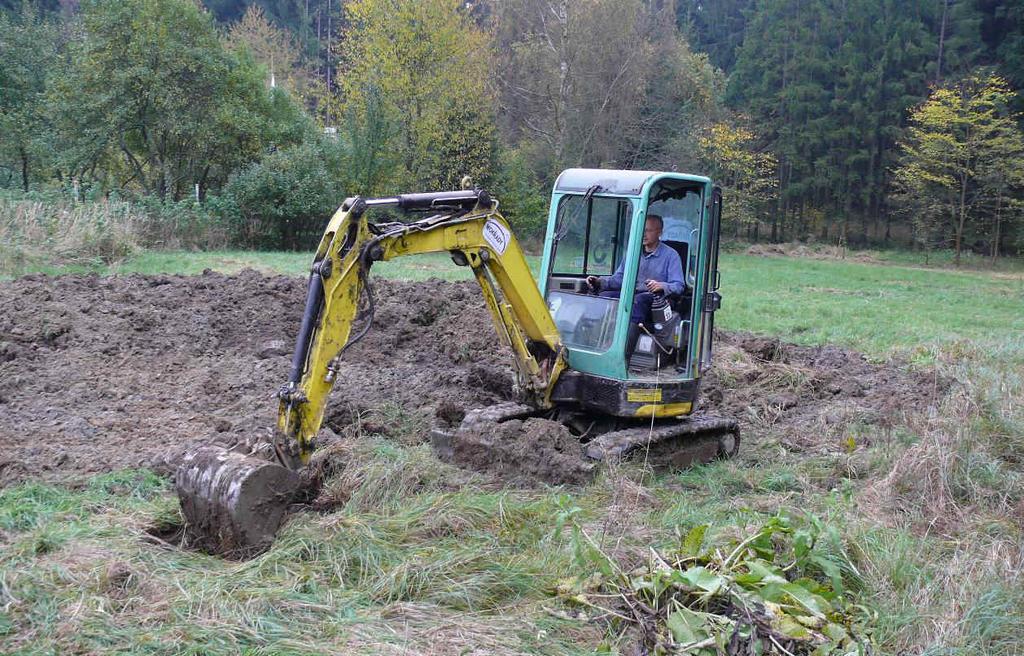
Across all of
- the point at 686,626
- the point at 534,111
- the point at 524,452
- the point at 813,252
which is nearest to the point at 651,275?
the point at 524,452

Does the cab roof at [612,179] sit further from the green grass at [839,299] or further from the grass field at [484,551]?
the green grass at [839,299]

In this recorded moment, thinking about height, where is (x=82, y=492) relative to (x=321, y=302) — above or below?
below

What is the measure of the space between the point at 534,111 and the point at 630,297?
3019 cm

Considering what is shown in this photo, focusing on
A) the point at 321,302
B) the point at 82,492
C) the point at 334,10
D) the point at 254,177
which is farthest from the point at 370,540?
the point at 334,10

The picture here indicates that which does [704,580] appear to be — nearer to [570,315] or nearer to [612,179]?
[570,315]

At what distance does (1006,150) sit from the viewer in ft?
110

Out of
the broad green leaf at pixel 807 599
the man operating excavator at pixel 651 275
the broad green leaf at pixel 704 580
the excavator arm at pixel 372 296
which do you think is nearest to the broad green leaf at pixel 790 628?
the broad green leaf at pixel 807 599

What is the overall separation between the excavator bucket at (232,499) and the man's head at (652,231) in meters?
3.16

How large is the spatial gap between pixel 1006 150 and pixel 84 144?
32.1m

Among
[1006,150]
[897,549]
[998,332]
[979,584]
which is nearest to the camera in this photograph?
[979,584]

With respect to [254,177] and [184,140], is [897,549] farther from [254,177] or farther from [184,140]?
[184,140]

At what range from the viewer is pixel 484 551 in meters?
4.65

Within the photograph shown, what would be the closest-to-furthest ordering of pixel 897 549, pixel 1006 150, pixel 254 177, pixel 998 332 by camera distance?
pixel 897 549, pixel 998 332, pixel 254 177, pixel 1006 150

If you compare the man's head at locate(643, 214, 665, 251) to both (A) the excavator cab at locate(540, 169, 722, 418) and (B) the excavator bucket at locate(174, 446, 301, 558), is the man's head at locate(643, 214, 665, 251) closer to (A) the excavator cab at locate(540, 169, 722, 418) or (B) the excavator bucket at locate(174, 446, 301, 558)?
(A) the excavator cab at locate(540, 169, 722, 418)
